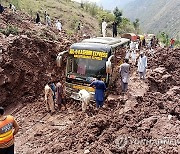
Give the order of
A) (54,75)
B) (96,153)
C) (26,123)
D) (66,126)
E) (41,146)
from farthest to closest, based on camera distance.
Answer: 1. (54,75)
2. (26,123)
3. (66,126)
4. (41,146)
5. (96,153)

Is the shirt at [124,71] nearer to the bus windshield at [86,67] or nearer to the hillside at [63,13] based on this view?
the bus windshield at [86,67]

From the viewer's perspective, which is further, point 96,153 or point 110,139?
point 110,139

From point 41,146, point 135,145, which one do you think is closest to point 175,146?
point 135,145

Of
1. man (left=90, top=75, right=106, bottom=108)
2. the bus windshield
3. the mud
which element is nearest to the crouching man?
the mud

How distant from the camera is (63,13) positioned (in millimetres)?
44344

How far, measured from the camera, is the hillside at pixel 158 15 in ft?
337

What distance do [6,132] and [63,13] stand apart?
124 feet

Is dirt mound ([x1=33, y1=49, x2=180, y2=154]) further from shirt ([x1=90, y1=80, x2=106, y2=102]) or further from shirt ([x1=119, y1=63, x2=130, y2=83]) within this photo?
shirt ([x1=119, y1=63, x2=130, y2=83])

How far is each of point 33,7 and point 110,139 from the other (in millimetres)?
34309

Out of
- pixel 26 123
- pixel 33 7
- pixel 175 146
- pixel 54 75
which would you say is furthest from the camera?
pixel 33 7

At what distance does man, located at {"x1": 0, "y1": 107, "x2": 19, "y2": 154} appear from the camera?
7.54m

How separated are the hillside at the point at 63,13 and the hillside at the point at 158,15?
40934 mm

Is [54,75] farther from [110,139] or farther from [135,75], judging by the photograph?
[110,139]

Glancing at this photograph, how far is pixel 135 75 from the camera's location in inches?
734
